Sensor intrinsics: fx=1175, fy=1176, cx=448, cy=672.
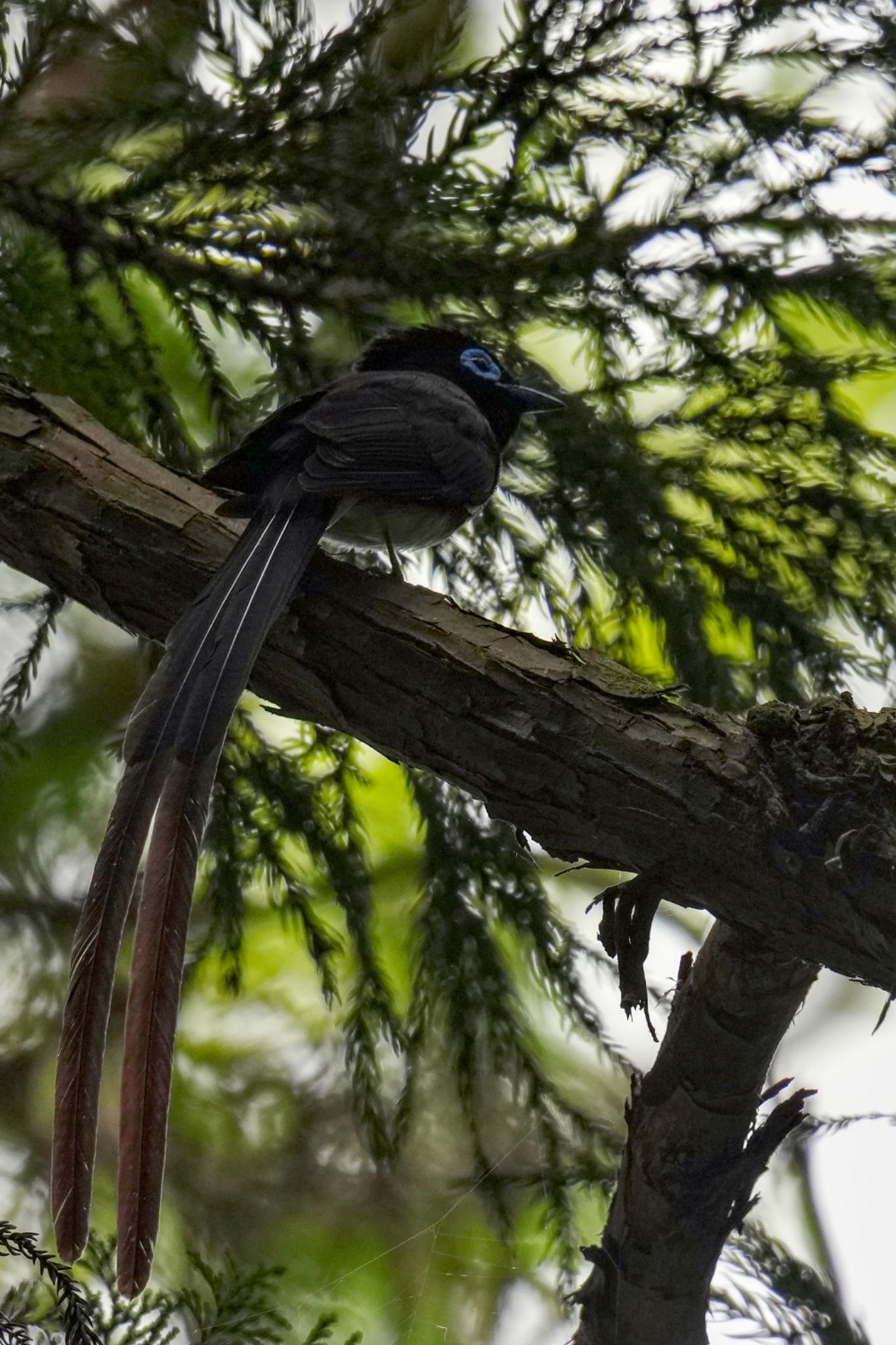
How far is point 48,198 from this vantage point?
7.46ft

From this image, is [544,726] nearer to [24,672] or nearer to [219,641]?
[219,641]

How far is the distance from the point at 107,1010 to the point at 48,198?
5.37 feet

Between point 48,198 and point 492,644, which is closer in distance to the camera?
point 492,644

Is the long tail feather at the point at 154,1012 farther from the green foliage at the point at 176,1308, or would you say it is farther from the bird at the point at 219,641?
the green foliage at the point at 176,1308

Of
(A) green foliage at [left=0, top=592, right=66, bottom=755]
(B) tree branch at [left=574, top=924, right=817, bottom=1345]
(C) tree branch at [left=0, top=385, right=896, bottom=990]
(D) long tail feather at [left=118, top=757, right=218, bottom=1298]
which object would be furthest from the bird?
(B) tree branch at [left=574, top=924, right=817, bottom=1345]

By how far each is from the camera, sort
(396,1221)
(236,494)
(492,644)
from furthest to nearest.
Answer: (396,1221) < (236,494) < (492,644)

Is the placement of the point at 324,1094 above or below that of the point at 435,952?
below

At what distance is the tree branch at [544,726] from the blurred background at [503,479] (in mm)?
513

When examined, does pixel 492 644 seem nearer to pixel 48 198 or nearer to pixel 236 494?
pixel 236 494

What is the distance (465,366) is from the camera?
253 cm

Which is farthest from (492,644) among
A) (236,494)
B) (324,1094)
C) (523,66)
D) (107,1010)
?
(523,66)

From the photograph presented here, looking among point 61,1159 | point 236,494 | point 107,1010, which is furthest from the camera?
point 236,494

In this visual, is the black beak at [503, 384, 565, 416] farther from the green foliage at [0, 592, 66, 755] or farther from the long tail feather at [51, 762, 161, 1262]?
the long tail feather at [51, 762, 161, 1262]

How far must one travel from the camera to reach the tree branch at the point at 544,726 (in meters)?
1.50
